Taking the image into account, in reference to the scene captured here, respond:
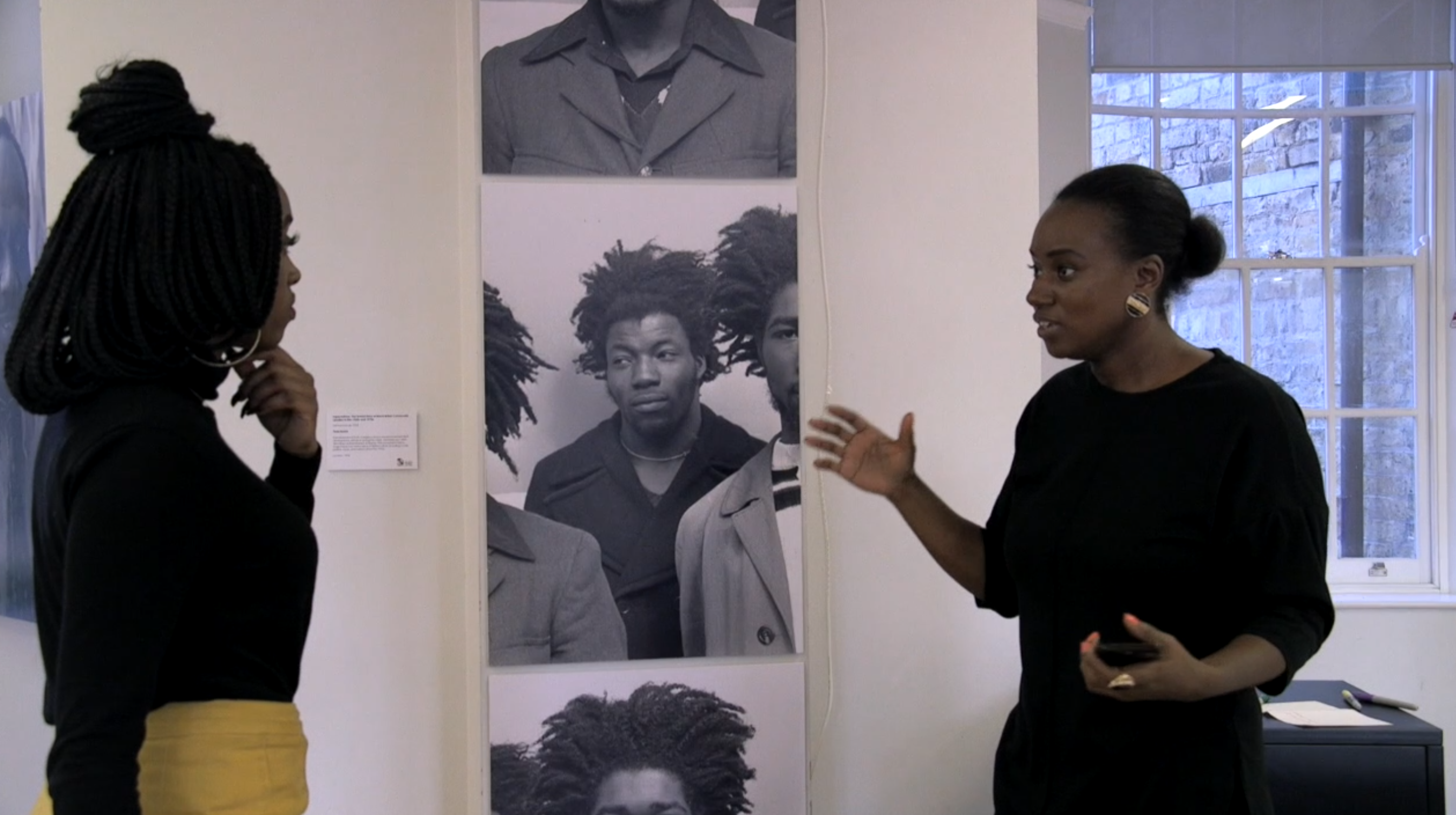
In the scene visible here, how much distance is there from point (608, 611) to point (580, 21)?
124 cm

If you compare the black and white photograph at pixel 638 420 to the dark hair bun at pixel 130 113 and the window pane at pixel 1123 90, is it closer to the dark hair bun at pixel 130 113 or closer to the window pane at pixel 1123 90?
the dark hair bun at pixel 130 113

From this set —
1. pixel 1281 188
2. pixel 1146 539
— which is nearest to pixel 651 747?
pixel 1146 539

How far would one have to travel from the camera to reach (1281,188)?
3.87 metres

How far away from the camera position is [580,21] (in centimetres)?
236

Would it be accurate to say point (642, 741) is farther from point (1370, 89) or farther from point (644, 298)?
point (1370, 89)

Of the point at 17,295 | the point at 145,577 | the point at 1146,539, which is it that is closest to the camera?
the point at 145,577

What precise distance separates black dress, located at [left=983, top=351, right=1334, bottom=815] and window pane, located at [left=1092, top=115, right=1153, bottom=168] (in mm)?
2524

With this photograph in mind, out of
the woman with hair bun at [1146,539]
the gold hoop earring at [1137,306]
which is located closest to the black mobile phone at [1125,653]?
the woman with hair bun at [1146,539]

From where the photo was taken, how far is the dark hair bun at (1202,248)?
157 cm

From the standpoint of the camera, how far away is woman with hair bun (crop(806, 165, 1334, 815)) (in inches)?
54.4

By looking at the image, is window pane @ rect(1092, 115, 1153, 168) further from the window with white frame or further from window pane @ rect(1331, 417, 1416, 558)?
window pane @ rect(1331, 417, 1416, 558)

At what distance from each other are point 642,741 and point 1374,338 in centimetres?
296

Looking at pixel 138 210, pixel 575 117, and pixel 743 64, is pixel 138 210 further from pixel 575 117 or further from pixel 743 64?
pixel 743 64

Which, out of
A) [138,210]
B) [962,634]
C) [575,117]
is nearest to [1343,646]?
[962,634]
